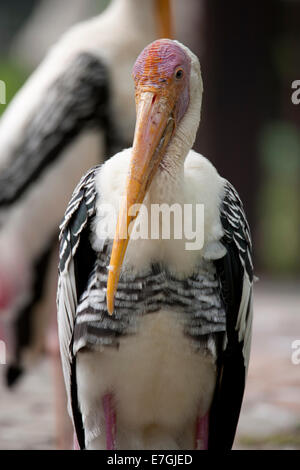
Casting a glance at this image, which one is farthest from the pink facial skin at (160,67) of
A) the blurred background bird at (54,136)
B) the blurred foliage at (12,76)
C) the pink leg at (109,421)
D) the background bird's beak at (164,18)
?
the blurred foliage at (12,76)

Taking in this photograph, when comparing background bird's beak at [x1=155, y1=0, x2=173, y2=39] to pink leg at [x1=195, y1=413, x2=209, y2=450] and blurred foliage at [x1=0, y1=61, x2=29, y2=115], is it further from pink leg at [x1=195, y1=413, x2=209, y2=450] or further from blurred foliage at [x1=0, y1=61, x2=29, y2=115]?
blurred foliage at [x1=0, y1=61, x2=29, y2=115]

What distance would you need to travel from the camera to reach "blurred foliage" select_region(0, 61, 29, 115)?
9.62 metres

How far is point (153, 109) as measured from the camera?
238 centimetres

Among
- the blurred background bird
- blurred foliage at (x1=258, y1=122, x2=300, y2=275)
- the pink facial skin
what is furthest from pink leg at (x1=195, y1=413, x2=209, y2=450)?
blurred foliage at (x1=258, y1=122, x2=300, y2=275)

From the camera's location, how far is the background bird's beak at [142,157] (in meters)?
2.27

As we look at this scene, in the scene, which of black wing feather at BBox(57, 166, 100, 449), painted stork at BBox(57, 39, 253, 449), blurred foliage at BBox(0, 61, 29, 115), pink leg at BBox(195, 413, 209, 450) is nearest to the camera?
painted stork at BBox(57, 39, 253, 449)

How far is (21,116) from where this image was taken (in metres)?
3.58

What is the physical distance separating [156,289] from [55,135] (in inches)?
49.5

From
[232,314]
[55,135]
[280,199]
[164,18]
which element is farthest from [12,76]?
[232,314]

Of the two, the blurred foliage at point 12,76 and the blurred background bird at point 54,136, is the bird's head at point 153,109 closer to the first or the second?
the blurred background bird at point 54,136

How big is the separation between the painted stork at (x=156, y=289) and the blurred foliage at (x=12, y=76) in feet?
Result: 23.3

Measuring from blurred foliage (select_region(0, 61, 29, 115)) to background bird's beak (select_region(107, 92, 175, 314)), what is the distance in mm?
7192

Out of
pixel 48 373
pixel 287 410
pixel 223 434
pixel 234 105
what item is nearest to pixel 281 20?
pixel 234 105

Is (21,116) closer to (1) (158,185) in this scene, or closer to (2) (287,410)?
(1) (158,185)
